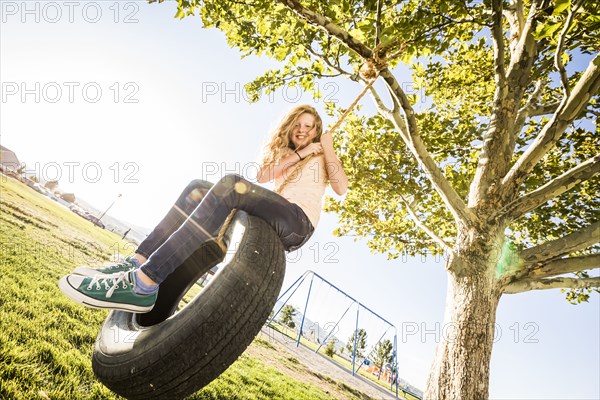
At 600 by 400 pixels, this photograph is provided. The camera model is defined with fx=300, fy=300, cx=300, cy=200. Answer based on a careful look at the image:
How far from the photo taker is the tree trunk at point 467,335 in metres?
3.44

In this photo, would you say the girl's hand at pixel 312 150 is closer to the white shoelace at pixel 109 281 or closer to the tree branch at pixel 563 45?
the white shoelace at pixel 109 281

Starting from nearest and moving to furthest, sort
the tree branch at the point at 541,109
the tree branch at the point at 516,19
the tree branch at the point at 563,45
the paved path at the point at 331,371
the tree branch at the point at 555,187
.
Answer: the tree branch at the point at 563,45 → the tree branch at the point at 555,187 → the tree branch at the point at 516,19 → the tree branch at the point at 541,109 → the paved path at the point at 331,371

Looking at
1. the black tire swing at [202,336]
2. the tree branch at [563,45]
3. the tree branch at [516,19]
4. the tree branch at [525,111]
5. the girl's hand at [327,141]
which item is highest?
the tree branch at [516,19]

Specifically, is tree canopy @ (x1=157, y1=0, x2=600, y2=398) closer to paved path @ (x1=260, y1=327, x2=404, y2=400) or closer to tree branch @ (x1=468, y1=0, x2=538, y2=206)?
tree branch @ (x1=468, y1=0, x2=538, y2=206)

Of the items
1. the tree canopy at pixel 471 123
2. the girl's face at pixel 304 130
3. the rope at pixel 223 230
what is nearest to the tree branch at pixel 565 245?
the tree canopy at pixel 471 123

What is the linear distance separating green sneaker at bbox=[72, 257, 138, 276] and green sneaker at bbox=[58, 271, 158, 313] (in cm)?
19

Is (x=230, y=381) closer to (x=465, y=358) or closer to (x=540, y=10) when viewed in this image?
(x=465, y=358)

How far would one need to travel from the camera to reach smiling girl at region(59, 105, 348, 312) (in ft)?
6.63

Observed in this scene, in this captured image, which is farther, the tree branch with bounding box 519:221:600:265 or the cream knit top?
the tree branch with bounding box 519:221:600:265

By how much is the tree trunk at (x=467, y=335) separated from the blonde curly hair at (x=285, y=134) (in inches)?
105

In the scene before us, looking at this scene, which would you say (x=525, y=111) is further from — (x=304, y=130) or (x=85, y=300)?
(x=85, y=300)

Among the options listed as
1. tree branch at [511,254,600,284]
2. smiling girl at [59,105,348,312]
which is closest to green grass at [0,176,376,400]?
smiling girl at [59,105,348,312]

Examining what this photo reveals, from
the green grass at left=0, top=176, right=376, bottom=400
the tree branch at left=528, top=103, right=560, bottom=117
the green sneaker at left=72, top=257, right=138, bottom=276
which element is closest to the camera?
the green sneaker at left=72, top=257, right=138, bottom=276

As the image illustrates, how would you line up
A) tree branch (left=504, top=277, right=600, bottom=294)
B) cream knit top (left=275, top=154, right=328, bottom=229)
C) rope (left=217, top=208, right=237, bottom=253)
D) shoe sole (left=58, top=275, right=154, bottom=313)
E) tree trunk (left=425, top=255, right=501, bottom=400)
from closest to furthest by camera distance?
shoe sole (left=58, top=275, right=154, bottom=313) → rope (left=217, top=208, right=237, bottom=253) → cream knit top (left=275, top=154, right=328, bottom=229) → tree trunk (left=425, top=255, right=501, bottom=400) → tree branch (left=504, top=277, right=600, bottom=294)
